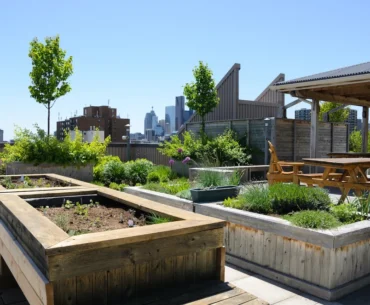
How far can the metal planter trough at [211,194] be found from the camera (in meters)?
4.91

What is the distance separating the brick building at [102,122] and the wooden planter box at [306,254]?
44985mm

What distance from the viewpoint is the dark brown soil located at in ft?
9.81

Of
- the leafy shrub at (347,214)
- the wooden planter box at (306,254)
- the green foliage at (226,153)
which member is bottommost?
the wooden planter box at (306,254)

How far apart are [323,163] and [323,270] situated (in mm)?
2290

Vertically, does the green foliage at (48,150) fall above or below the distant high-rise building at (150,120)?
below

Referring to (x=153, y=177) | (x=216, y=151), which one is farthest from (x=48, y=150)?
(x=216, y=151)

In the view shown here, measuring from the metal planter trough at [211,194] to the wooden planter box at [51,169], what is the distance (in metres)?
5.18

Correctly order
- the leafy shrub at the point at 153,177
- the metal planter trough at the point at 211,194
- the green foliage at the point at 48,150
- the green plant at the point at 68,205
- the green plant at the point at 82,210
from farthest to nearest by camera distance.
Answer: the leafy shrub at the point at 153,177 < the green foliage at the point at 48,150 < the metal planter trough at the point at 211,194 < the green plant at the point at 68,205 < the green plant at the point at 82,210

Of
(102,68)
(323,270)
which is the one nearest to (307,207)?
(323,270)

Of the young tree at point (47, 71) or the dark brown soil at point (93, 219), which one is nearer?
the dark brown soil at point (93, 219)

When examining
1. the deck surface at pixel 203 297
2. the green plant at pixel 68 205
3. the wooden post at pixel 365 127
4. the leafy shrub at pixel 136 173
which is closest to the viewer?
the deck surface at pixel 203 297

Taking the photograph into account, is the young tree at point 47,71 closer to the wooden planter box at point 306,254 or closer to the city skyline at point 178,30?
the city skyline at point 178,30

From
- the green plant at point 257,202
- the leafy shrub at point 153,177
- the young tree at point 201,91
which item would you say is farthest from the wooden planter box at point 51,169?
the green plant at point 257,202

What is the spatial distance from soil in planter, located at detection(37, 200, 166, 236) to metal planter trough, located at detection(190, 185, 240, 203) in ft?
4.16
